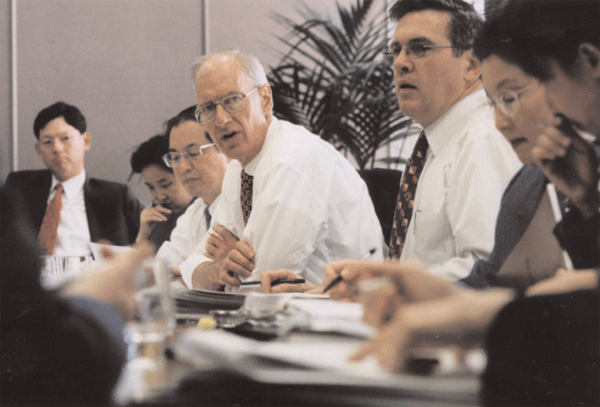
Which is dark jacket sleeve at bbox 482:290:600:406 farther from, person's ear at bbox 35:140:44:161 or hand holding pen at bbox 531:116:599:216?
person's ear at bbox 35:140:44:161

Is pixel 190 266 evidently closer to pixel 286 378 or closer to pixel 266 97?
pixel 286 378

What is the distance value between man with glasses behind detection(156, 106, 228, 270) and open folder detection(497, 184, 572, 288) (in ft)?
0.89

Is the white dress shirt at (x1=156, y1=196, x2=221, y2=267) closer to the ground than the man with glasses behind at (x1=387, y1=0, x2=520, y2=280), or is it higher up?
closer to the ground

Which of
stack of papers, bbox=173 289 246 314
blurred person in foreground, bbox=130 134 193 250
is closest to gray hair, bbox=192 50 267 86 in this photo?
blurred person in foreground, bbox=130 134 193 250

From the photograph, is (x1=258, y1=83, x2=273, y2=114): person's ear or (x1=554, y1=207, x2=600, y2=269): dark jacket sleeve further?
(x1=258, y1=83, x2=273, y2=114): person's ear

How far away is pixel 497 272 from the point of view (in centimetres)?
49

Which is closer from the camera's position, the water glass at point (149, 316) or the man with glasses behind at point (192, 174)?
the water glass at point (149, 316)

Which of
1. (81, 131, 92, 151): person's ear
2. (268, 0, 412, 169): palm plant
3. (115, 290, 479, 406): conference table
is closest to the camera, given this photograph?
(115, 290, 479, 406): conference table

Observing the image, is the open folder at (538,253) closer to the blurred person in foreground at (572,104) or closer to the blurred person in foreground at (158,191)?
the blurred person in foreground at (572,104)

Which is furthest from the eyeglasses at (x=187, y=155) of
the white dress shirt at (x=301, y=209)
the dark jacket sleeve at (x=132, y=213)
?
the dark jacket sleeve at (x=132, y=213)

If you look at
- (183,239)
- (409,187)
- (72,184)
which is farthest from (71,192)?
(409,187)

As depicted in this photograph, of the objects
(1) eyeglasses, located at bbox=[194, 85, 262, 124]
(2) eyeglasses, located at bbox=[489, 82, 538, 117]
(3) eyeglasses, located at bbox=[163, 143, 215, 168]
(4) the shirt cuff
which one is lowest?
(4) the shirt cuff

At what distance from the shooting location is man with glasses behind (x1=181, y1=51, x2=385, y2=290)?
102 cm

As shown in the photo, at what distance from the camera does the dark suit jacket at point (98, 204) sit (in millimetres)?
553
